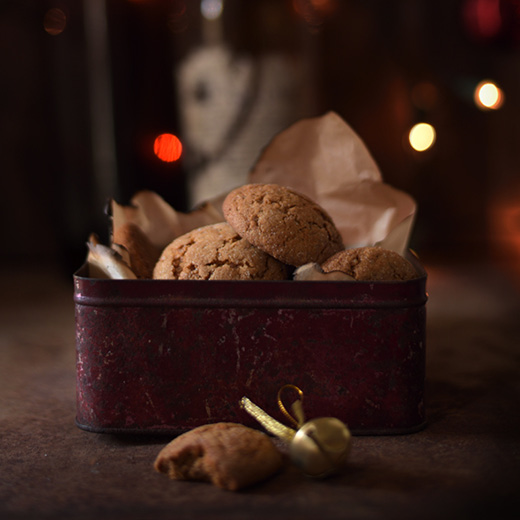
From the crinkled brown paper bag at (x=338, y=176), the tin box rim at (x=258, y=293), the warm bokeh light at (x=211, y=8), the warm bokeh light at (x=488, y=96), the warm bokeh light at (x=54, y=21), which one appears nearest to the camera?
the tin box rim at (x=258, y=293)

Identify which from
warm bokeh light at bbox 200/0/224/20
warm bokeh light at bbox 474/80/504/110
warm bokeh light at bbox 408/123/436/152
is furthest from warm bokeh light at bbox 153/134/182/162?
warm bokeh light at bbox 474/80/504/110

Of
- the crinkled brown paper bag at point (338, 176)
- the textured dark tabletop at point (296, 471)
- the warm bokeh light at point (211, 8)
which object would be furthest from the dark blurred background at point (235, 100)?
the textured dark tabletop at point (296, 471)

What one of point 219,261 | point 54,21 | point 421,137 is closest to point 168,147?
point 54,21

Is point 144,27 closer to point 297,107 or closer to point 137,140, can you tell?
→ point 137,140

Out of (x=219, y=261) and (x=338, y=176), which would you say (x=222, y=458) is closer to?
(x=219, y=261)

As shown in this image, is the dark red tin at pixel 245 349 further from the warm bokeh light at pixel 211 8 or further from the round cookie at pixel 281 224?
the warm bokeh light at pixel 211 8
